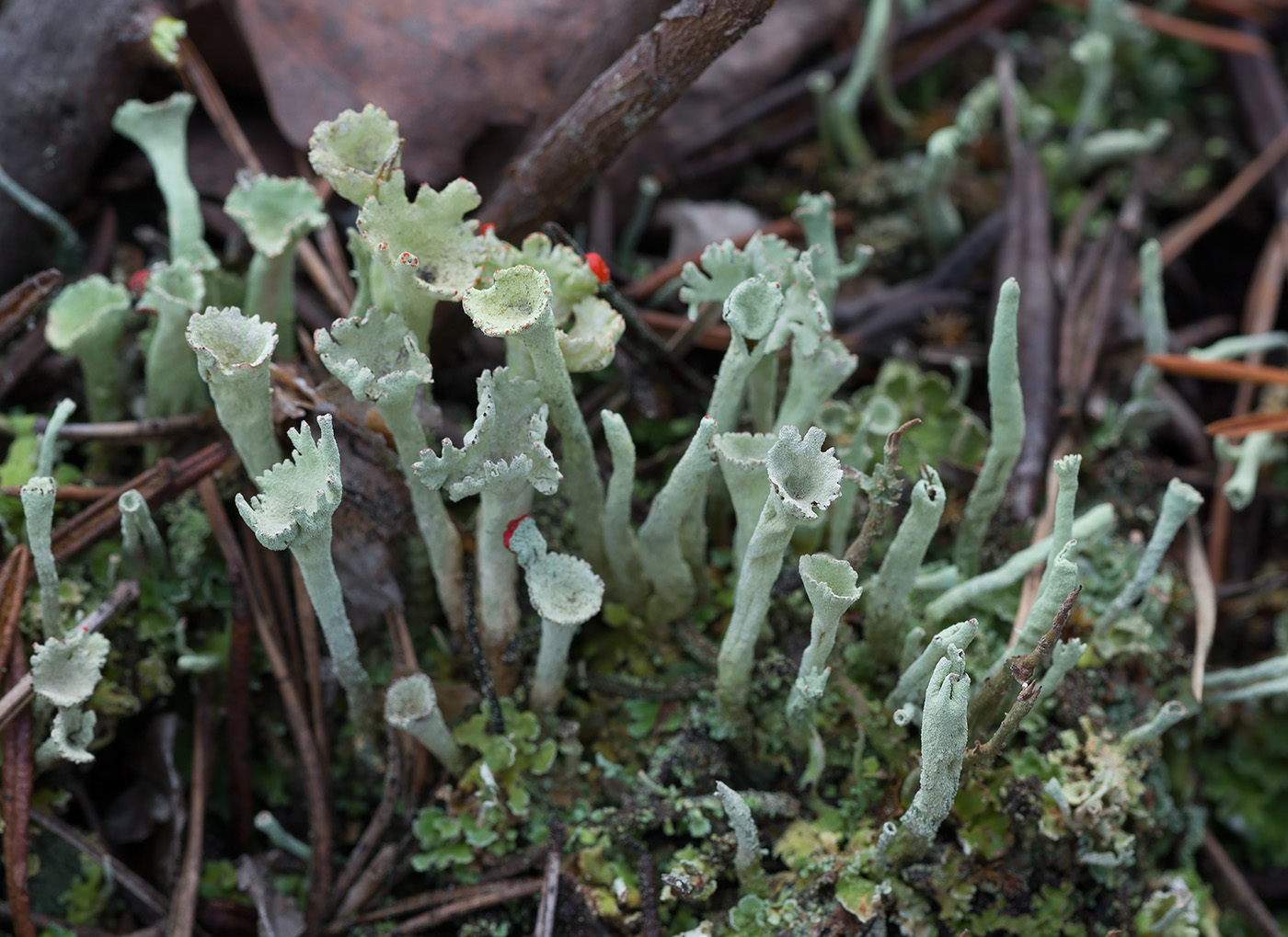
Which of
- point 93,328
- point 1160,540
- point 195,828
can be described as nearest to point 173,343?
point 93,328

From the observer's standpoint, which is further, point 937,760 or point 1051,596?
point 1051,596

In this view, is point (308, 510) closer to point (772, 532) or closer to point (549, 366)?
point (549, 366)

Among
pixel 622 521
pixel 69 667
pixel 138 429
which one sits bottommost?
pixel 622 521

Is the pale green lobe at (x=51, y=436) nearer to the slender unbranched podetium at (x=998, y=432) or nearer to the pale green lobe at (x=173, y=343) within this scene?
the pale green lobe at (x=173, y=343)

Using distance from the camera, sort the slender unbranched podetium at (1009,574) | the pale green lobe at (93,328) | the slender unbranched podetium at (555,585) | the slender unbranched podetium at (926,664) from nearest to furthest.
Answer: the slender unbranched podetium at (926,664) < the slender unbranched podetium at (555,585) < the slender unbranched podetium at (1009,574) < the pale green lobe at (93,328)

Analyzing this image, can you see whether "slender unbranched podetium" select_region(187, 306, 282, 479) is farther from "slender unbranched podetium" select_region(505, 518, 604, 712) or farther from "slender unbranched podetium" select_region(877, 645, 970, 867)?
"slender unbranched podetium" select_region(877, 645, 970, 867)

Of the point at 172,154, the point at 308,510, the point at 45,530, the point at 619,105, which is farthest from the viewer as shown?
the point at 172,154

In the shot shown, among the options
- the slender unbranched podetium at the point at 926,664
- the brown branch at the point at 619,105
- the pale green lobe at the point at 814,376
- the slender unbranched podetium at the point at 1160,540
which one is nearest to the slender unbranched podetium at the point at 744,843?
the slender unbranched podetium at the point at 926,664

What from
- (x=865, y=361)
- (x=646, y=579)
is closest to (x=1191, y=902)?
(x=646, y=579)
